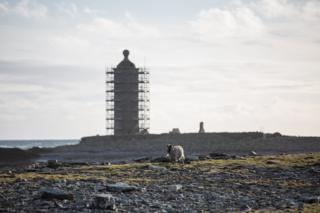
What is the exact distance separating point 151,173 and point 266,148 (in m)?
43.9

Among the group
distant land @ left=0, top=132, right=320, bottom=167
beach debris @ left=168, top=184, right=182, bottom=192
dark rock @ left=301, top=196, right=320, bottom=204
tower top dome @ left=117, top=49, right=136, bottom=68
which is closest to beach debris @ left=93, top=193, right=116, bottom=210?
beach debris @ left=168, top=184, right=182, bottom=192

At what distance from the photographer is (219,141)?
81562 millimetres

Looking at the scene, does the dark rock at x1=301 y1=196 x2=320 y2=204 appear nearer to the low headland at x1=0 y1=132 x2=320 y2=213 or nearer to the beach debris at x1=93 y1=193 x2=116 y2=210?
the low headland at x1=0 y1=132 x2=320 y2=213

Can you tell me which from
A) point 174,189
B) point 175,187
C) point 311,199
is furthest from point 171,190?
point 311,199

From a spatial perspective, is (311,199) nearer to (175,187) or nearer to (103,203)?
(175,187)

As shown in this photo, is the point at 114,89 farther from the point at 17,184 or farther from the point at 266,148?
the point at 17,184

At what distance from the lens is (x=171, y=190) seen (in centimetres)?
2286

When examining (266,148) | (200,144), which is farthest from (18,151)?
(266,148)

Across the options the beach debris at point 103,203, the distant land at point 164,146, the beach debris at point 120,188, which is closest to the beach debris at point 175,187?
the beach debris at point 120,188

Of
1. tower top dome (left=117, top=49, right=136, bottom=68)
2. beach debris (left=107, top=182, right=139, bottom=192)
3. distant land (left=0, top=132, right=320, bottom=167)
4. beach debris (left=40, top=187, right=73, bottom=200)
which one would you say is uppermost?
tower top dome (left=117, top=49, right=136, bottom=68)

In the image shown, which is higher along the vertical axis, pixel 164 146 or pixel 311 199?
pixel 164 146

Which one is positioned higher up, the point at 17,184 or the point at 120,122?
the point at 120,122

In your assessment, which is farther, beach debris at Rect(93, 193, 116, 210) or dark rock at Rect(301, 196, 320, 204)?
dark rock at Rect(301, 196, 320, 204)

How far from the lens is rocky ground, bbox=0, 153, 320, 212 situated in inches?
766
